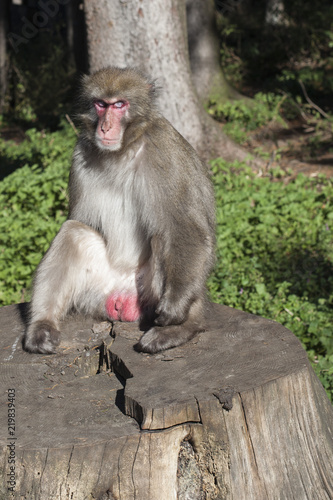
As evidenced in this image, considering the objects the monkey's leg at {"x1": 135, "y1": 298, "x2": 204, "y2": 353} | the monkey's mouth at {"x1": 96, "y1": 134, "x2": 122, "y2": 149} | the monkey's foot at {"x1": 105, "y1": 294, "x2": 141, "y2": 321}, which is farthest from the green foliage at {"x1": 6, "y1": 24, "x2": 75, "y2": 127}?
the monkey's leg at {"x1": 135, "y1": 298, "x2": 204, "y2": 353}

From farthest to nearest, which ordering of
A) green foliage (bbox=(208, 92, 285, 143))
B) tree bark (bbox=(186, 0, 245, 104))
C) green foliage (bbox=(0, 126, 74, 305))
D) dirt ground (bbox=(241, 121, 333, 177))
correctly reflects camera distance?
tree bark (bbox=(186, 0, 245, 104)) → green foliage (bbox=(208, 92, 285, 143)) → dirt ground (bbox=(241, 121, 333, 177)) → green foliage (bbox=(0, 126, 74, 305))

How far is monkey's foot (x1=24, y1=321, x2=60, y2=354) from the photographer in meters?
2.81

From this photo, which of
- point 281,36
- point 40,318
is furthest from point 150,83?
point 281,36

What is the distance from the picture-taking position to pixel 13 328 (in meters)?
3.15

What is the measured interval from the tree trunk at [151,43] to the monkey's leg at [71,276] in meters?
3.31

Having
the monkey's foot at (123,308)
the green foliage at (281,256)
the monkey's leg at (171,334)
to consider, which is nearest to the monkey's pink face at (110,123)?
the monkey's foot at (123,308)

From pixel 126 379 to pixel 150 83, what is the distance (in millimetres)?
1620

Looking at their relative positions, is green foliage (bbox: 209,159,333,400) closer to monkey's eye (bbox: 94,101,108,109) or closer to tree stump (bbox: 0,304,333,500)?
tree stump (bbox: 0,304,333,500)

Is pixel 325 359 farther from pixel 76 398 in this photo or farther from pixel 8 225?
pixel 8 225

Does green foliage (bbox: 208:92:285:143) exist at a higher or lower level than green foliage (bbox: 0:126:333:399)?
lower

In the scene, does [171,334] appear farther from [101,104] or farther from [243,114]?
[243,114]

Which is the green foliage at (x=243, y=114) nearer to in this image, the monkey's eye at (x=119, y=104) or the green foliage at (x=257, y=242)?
the green foliage at (x=257, y=242)

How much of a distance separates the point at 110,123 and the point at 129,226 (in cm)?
53

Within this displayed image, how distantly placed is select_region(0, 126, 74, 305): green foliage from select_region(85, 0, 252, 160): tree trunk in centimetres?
126
